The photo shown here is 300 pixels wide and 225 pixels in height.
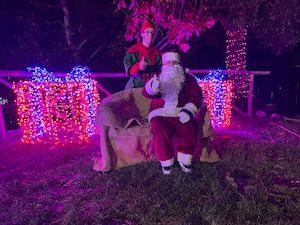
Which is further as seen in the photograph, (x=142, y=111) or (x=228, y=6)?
(x=228, y=6)

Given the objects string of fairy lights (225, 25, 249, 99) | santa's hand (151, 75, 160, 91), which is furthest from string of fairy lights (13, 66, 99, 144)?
string of fairy lights (225, 25, 249, 99)

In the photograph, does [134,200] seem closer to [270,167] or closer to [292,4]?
[270,167]

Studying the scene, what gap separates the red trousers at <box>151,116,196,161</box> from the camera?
395cm

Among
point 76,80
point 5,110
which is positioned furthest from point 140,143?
point 5,110

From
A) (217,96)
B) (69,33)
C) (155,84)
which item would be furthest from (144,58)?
(69,33)

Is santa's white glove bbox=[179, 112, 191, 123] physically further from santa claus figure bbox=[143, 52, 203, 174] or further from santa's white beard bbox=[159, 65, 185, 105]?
santa's white beard bbox=[159, 65, 185, 105]

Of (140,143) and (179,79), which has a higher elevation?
(179,79)

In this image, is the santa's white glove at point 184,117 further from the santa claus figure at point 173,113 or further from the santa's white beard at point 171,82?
the santa's white beard at point 171,82

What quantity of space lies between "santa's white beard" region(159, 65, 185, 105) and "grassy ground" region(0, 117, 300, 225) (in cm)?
100

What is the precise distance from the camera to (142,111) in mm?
4719

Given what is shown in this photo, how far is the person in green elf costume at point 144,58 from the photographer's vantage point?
467 cm

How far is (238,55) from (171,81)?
6.08m

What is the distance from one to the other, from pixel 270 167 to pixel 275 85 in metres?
7.03

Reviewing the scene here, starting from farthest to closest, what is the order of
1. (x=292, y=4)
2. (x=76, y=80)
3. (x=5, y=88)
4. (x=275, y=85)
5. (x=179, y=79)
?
1. (x=275, y=85)
2. (x=5, y=88)
3. (x=292, y=4)
4. (x=76, y=80)
5. (x=179, y=79)
